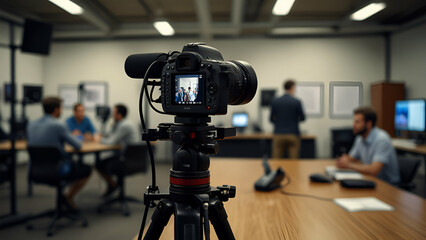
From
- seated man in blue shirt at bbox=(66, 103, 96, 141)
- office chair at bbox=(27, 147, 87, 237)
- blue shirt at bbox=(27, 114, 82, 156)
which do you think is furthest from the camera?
seated man in blue shirt at bbox=(66, 103, 96, 141)

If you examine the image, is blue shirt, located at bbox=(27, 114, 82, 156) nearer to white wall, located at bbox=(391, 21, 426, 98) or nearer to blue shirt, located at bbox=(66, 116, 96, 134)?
blue shirt, located at bbox=(66, 116, 96, 134)

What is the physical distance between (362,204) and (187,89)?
39.8 inches

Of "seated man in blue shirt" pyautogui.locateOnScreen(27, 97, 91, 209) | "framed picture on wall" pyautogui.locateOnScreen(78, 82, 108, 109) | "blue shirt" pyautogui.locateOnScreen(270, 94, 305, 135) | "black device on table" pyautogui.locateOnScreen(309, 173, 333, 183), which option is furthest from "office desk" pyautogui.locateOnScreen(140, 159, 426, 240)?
"framed picture on wall" pyautogui.locateOnScreen(78, 82, 108, 109)

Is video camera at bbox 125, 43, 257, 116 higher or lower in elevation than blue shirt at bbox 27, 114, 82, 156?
higher

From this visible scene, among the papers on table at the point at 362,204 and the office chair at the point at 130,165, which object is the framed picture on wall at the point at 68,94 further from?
the papers on table at the point at 362,204

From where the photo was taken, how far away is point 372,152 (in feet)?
7.42

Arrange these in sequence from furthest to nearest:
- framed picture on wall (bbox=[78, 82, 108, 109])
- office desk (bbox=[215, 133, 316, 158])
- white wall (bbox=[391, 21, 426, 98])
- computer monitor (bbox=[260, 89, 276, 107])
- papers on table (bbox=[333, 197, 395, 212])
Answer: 1. framed picture on wall (bbox=[78, 82, 108, 109])
2. computer monitor (bbox=[260, 89, 276, 107])
3. office desk (bbox=[215, 133, 316, 158])
4. papers on table (bbox=[333, 197, 395, 212])
5. white wall (bbox=[391, 21, 426, 98])

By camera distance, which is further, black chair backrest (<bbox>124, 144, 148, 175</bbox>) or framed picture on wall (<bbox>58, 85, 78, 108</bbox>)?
framed picture on wall (<bbox>58, 85, 78, 108</bbox>)

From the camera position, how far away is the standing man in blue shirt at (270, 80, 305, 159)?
408 cm

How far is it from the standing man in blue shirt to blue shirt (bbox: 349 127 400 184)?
170cm

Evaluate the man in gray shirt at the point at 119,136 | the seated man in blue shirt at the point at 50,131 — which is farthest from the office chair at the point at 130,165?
the seated man in blue shirt at the point at 50,131

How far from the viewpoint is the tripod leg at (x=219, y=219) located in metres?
0.74

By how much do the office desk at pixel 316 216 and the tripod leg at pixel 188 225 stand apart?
7 cm

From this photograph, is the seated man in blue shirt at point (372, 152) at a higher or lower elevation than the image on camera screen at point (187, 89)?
lower
